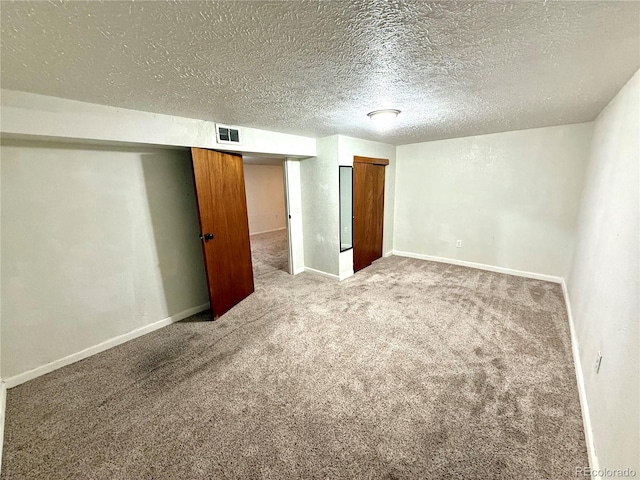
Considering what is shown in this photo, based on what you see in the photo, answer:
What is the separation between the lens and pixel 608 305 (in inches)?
58.0

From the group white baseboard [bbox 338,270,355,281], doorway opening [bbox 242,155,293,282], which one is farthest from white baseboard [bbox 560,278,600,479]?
doorway opening [bbox 242,155,293,282]

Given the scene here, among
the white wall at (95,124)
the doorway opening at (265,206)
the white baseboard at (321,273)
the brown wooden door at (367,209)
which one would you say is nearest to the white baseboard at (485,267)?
the brown wooden door at (367,209)

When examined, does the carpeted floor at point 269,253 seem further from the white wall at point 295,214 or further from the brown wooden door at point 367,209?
the brown wooden door at point 367,209

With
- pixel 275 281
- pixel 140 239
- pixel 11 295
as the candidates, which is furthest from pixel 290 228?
pixel 11 295

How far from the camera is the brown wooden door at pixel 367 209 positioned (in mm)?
3922

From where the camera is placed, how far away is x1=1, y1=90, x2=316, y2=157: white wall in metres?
1.60

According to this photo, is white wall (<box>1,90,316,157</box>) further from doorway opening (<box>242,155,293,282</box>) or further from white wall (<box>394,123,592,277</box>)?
doorway opening (<box>242,155,293,282</box>)

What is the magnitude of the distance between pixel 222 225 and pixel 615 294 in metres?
3.13

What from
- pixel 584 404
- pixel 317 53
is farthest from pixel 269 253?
pixel 584 404

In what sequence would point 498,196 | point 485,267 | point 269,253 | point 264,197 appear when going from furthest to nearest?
point 264,197 → point 269,253 → point 485,267 → point 498,196

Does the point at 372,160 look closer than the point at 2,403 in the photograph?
No

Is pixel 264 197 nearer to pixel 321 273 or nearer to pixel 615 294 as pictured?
pixel 321 273

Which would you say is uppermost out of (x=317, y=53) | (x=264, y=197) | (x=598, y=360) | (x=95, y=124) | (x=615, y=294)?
(x=317, y=53)

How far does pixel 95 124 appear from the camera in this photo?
1.88m
